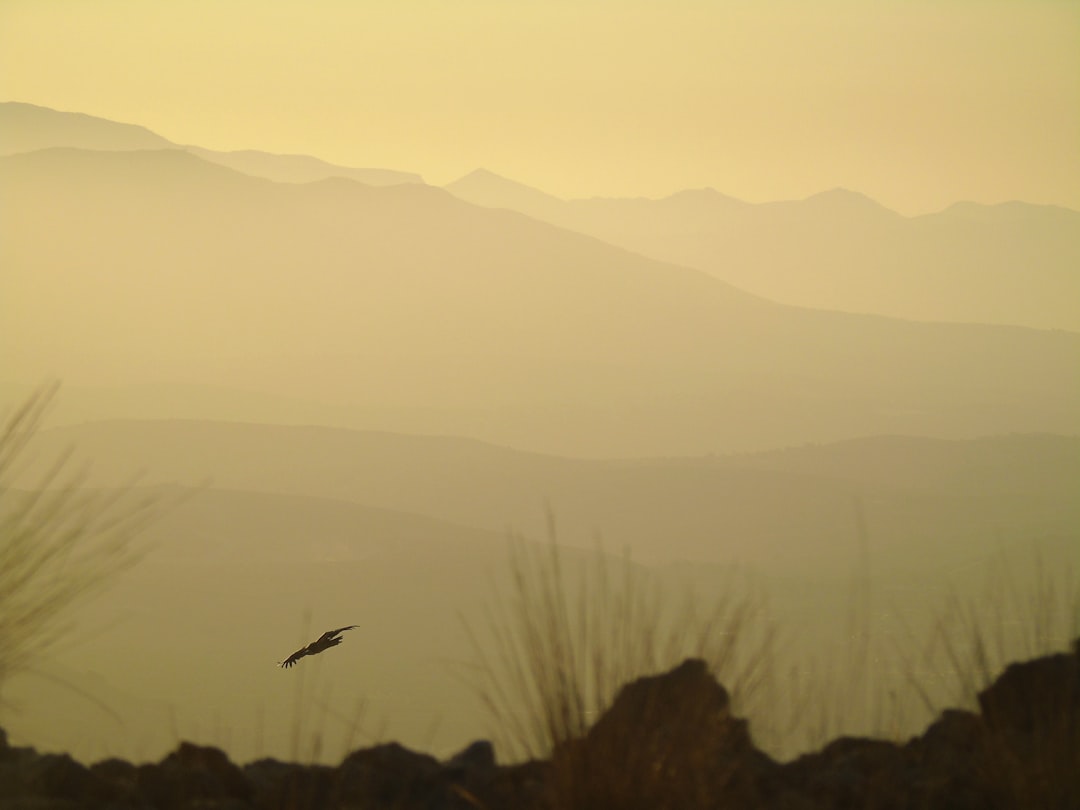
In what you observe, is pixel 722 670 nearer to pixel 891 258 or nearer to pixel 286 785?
pixel 286 785

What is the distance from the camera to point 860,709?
1702 millimetres

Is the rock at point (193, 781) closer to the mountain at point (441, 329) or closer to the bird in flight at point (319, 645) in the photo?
the bird in flight at point (319, 645)

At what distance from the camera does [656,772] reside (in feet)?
4.88

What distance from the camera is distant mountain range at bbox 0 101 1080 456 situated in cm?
1744

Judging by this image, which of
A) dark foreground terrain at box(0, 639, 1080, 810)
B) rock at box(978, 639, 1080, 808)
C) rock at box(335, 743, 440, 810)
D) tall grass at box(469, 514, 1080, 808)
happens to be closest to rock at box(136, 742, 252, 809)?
dark foreground terrain at box(0, 639, 1080, 810)

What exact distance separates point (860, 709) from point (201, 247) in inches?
985

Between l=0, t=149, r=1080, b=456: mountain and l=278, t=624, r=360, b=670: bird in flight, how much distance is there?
10666mm

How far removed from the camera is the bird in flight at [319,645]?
1.69 meters

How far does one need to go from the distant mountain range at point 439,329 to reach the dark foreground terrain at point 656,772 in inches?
466

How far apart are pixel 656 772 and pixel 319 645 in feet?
1.89

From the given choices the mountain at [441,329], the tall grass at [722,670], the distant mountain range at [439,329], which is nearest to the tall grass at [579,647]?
the tall grass at [722,670]

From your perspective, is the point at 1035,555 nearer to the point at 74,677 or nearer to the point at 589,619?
the point at 589,619

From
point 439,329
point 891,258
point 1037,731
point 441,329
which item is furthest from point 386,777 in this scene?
point 441,329

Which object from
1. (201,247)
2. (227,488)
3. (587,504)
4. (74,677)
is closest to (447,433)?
(227,488)
